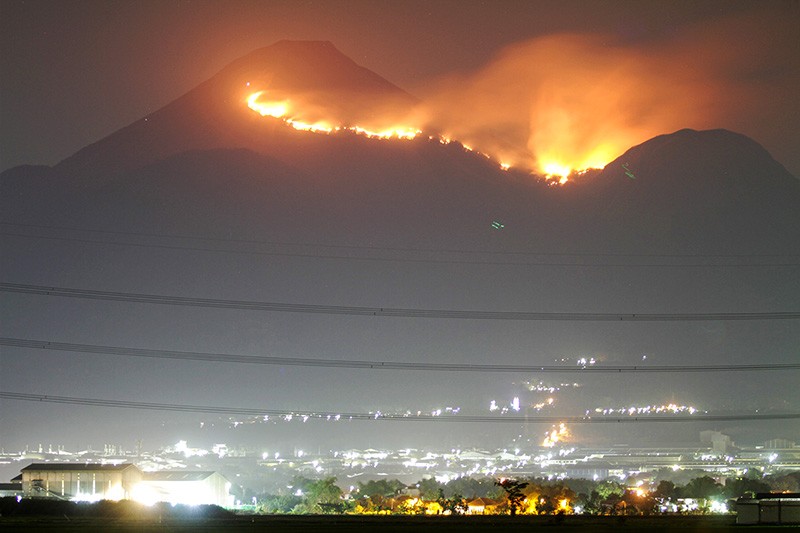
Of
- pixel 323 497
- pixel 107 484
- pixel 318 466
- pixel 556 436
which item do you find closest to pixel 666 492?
pixel 323 497

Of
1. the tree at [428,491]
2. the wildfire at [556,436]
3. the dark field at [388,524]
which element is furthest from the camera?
the wildfire at [556,436]

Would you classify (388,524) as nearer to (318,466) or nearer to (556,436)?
(318,466)

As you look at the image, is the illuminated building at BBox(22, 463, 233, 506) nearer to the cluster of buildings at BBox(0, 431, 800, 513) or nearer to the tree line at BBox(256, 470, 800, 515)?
the cluster of buildings at BBox(0, 431, 800, 513)

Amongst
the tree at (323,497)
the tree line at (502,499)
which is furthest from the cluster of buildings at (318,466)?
the tree at (323,497)

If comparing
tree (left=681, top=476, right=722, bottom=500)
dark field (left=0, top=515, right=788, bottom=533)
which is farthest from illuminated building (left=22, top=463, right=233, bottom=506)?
tree (left=681, top=476, right=722, bottom=500)

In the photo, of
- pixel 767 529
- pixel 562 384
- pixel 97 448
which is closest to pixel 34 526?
pixel 767 529

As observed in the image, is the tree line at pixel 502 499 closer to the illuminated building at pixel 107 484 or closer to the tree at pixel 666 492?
the tree at pixel 666 492

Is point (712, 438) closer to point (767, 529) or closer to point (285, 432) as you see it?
point (285, 432)
